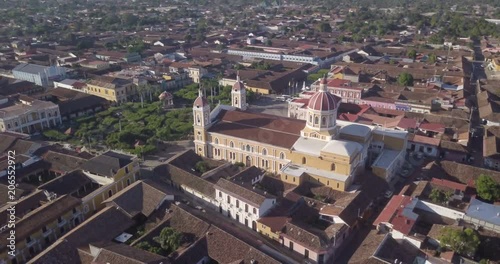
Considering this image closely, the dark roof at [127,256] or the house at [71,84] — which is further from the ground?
the house at [71,84]

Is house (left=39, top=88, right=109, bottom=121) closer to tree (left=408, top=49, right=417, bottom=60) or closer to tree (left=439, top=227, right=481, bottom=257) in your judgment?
tree (left=439, top=227, right=481, bottom=257)

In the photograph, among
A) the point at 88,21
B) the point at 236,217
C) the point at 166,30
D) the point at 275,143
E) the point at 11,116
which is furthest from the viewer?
the point at 88,21

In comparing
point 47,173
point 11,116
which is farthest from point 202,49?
point 47,173

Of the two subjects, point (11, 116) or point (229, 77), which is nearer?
point (11, 116)

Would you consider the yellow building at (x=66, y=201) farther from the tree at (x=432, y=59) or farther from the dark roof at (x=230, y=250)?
the tree at (x=432, y=59)

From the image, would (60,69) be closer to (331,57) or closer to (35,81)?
(35,81)

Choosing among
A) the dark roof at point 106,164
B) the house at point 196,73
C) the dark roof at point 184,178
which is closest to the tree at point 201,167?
the dark roof at point 184,178

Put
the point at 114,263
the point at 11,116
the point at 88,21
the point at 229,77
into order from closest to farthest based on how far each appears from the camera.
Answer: the point at 114,263
the point at 11,116
the point at 229,77
the point at 88,21

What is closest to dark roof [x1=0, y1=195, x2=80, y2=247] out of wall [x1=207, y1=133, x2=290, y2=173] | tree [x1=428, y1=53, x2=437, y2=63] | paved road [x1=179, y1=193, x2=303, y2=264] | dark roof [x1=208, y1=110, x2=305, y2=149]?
paved road [x1=179, y1=193, x2=303, y2=264]
